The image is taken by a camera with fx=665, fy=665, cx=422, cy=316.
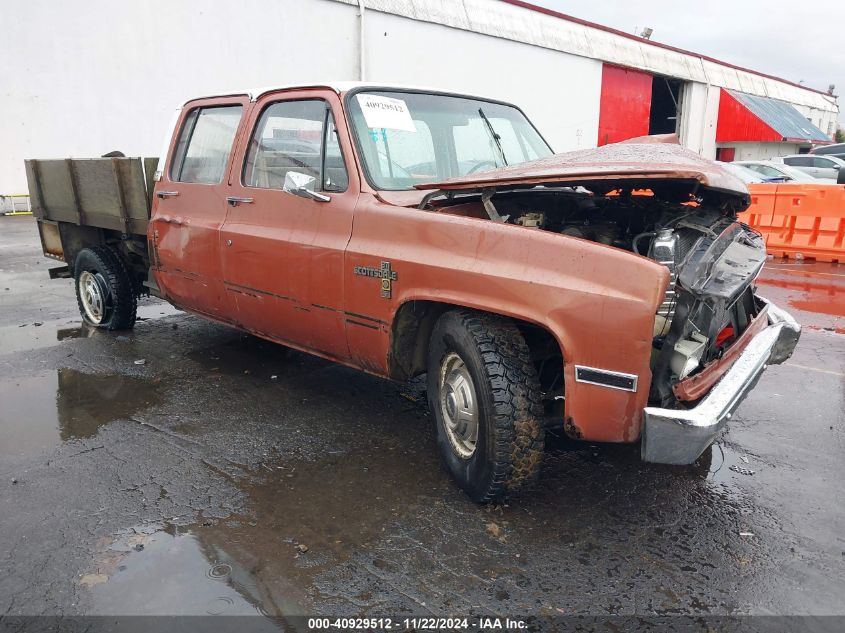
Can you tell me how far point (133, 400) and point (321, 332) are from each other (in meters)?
1.55

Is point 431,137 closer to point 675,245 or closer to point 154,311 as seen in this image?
point 675,245

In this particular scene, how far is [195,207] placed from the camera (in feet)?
15.5

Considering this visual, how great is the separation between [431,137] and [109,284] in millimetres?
3562

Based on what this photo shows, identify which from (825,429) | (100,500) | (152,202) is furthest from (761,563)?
(152,202)

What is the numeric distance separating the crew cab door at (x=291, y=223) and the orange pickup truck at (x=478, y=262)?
0.04 feet

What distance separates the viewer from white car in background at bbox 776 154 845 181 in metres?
20.1

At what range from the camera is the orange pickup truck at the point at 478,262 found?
105 inches

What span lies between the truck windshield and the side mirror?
0.31 metres

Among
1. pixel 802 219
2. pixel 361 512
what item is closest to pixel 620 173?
pixel 361 512

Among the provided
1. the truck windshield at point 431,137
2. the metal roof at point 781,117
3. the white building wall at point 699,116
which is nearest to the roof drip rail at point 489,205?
the truck windshield at point 431,137

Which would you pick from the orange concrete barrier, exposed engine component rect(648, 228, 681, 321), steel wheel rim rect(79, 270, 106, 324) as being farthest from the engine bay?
the orange concrete barrier

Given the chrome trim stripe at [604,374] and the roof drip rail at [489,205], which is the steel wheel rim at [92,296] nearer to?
the roof drip rail at [489,205]

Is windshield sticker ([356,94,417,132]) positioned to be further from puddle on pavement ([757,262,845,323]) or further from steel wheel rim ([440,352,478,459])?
puddle on pavement ([757,262,845,323])

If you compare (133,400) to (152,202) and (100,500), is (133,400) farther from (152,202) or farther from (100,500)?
(152,202)
